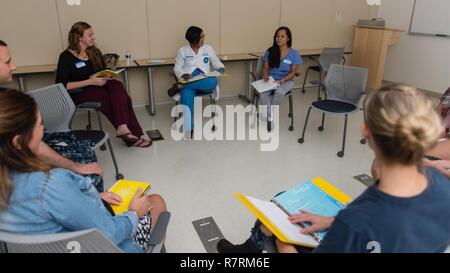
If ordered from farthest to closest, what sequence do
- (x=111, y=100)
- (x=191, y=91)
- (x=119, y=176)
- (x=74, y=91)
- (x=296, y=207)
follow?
(x=191, y=91)
(x=111, y=100)
(x=74, y=91)
(x=119, y=176)
(x=296, y=207)

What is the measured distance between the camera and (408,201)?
85cm

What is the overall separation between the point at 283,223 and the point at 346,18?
559cm

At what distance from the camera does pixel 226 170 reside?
3.07 m

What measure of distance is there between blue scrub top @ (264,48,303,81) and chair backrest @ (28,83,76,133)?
98.4 inches

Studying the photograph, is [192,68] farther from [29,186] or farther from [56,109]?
[29,186]

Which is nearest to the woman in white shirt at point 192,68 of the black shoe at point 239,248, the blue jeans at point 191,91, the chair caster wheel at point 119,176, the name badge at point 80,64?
the blue jeans at point 191,91

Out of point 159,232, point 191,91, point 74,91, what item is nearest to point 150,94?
point 191,91

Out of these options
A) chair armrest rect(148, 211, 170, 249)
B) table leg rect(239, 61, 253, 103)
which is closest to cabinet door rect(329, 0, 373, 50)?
table leg rect(239, 61, 253, 103)

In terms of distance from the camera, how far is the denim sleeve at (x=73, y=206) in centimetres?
96

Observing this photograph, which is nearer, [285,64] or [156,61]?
[285,64]

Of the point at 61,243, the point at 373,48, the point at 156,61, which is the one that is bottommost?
the point at 61,243

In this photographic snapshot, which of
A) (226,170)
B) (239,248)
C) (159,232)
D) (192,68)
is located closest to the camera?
(159,232)
